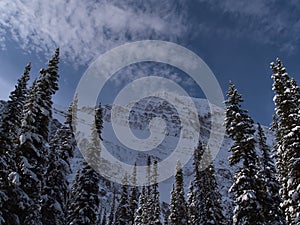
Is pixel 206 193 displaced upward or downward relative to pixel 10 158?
upward

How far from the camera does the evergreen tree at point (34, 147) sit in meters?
20.0

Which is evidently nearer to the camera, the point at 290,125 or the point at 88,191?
the point at 290,125

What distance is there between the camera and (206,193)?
1332 inches

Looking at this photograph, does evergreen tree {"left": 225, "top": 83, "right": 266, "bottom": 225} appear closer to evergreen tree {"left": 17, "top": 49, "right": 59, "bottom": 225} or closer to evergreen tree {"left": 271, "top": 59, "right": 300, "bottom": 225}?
evergreen tree {"left": 271, "top": 59, "right": 300, "bottom": 225}

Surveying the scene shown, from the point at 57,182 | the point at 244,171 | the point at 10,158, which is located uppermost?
the point at 57,182

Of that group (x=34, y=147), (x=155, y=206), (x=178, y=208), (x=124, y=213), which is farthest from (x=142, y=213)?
(x=34, y=147)

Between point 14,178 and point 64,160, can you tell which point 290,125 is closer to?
point 14,178

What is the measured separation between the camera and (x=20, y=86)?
2050cm

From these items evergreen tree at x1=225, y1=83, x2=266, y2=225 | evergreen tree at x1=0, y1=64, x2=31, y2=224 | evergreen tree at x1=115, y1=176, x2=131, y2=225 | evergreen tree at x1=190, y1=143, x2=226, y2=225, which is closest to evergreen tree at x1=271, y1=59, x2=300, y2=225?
evergreen tree at x1=225, y1=83, x2=266, y2=225

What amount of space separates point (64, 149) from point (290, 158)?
19484 millimetres

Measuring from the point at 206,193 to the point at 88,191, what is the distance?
44.3 ft

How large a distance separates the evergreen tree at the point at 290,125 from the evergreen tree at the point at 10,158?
17995 millimetres

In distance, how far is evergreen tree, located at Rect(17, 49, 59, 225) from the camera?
1997cm

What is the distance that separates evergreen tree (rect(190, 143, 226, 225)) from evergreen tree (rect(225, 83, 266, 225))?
478 inches
